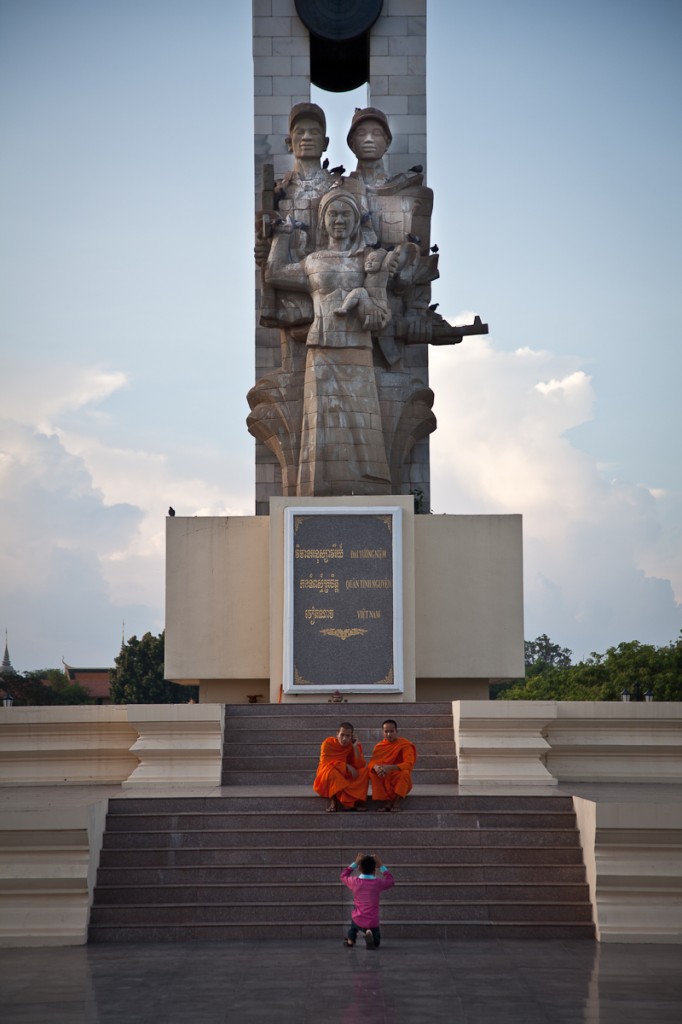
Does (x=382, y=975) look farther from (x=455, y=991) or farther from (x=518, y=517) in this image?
(x=518, y=517)

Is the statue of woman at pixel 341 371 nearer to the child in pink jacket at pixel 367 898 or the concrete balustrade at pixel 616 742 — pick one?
the concrete balustrade at pixel 616 742

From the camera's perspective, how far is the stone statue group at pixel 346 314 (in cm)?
1341

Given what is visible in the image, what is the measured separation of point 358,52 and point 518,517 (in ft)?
22.3

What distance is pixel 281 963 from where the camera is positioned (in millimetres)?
6898

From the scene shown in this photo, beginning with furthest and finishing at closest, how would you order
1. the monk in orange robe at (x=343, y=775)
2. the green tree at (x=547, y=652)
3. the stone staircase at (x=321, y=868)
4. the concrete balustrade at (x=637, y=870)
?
the green tree at (x=547, y=652), the monk in orange robe at (x=343, y=775), the stone staircase at (x=321, y=868), the concrete balustrade at (x=637, y=870)

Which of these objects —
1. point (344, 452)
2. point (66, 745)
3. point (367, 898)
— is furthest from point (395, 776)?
point (344, 452)

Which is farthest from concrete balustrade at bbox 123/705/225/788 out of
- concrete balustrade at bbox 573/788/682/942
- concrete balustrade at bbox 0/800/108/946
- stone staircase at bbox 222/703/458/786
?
concrete balustrade at bbox 573/788/682/942

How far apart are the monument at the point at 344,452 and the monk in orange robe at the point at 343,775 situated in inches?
130

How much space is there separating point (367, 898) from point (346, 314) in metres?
7.37

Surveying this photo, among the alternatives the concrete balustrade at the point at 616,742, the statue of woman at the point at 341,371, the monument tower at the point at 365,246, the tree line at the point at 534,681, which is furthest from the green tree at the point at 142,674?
the concrete balustrade at the point at 616,742

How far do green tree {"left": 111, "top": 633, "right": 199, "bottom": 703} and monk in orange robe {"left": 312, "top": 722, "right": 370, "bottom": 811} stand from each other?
3051cm

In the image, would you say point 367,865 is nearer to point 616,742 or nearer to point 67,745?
point 616,742

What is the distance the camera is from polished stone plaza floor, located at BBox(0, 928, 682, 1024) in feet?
19.0

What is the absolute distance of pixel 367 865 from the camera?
7316 mm
